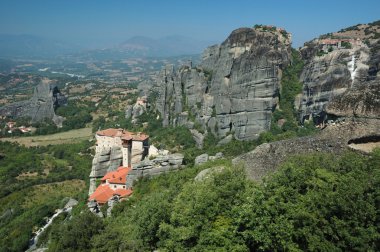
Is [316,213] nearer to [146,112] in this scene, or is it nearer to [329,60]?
[329,60]

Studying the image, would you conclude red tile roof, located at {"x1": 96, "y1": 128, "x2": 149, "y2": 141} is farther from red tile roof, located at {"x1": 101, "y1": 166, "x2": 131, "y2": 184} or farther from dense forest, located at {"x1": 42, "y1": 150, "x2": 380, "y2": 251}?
dense forest, located at {"x1": 42, "y1": 150, "x2": 380, "y2": 251}

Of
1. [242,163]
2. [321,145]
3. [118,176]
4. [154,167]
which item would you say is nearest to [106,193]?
[118,176]

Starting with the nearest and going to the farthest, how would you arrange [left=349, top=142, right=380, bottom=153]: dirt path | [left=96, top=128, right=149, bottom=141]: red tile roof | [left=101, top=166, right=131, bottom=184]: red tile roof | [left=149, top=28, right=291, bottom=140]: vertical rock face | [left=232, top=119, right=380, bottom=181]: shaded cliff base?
[left=349, top=142, right=380, bottom=153]: dirt path → [left=232, top=119, right=380, bottom=181]: shaded cliff base → [left=101, top=166, right=131, bottom=184]: red tile roof → [left=96, top=128, right=149, bottom=141]: red tile roof → [left=149, top=28, right=291, bottom=140]: vertical rock face

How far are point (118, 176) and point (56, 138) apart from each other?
5854 cm

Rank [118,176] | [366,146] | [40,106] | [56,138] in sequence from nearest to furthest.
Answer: [366,146] < [118,176] < [56,138] < [40,106]

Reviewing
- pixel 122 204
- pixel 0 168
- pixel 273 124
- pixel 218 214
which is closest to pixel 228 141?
pixel 273 124

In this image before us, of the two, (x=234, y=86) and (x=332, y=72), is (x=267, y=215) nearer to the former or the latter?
(x=332, y=72)

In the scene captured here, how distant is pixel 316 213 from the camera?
34.6ft

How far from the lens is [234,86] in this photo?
5788 centimetres

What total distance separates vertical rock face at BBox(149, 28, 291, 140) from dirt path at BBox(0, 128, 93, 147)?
23533mm

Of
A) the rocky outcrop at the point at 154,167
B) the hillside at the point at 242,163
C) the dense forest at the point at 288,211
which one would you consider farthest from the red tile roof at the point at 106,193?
the dense forest at the point at 288,211

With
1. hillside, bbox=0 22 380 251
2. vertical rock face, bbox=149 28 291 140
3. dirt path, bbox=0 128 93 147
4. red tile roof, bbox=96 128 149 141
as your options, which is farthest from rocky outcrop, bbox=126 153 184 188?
dirt path, bbox=0 128 93 147

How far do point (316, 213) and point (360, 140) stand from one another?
4.86m

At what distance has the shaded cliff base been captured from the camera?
13867mm
